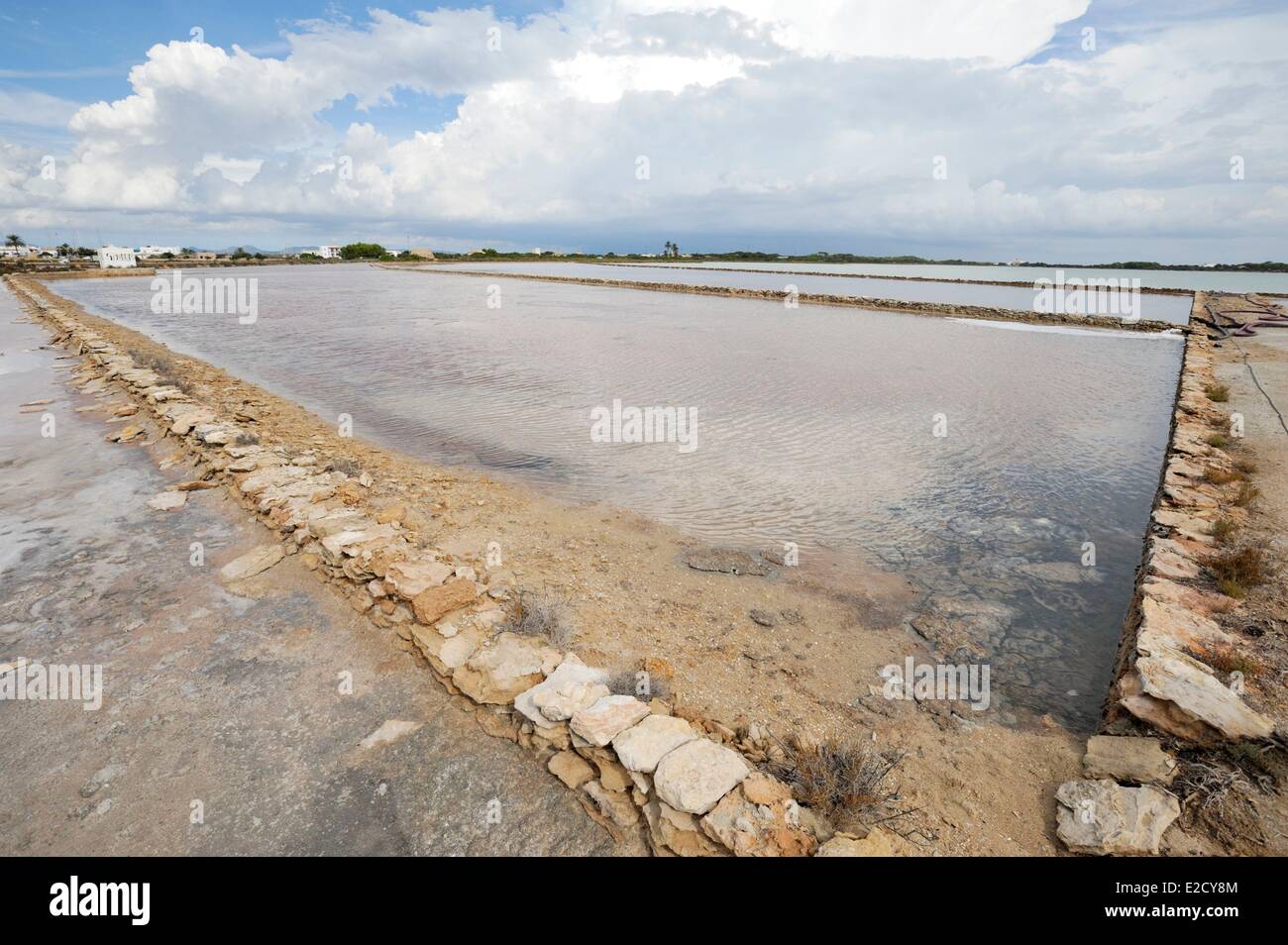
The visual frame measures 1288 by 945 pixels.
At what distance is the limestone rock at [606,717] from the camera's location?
12.1 feet

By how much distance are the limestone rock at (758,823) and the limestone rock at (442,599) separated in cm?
293

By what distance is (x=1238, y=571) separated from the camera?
5680mm

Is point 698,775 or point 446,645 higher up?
point 446,645

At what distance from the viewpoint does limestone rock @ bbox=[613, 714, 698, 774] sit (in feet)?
11.5

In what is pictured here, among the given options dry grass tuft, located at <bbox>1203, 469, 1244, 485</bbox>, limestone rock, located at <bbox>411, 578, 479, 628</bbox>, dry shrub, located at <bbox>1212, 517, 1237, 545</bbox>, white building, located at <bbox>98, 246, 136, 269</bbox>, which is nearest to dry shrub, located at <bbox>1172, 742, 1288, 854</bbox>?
dry shrub, located at <bbox>1212, 517, 1237, 545</bbox>

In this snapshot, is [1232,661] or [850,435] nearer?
[1232,661]

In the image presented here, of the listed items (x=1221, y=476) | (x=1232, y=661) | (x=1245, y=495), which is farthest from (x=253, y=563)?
(x=1221, y=476)

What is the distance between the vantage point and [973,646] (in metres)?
5.38

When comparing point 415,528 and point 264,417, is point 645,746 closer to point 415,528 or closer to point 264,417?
point 415,528

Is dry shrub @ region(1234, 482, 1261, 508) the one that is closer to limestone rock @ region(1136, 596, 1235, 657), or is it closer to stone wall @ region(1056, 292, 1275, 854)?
stone wall @ region(1056, 292, 1275, 854)

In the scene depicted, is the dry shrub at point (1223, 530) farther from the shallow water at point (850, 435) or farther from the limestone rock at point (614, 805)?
the limestone rock at point (614, 805)

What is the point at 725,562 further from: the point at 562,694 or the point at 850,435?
the point at 850,435

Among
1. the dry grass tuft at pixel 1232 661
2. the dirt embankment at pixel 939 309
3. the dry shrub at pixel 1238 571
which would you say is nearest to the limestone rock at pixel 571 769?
the dry grass tuft at pixel 1232 661

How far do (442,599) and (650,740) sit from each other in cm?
243
